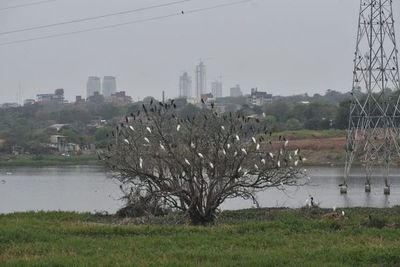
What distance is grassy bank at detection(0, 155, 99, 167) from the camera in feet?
389

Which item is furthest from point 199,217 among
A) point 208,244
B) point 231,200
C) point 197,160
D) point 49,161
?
point 49,161

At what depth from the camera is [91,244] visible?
1641 centimetres

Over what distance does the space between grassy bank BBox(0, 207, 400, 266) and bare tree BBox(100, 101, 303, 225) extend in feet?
11.0

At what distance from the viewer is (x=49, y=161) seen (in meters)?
120

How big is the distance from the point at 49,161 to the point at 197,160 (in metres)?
99.1

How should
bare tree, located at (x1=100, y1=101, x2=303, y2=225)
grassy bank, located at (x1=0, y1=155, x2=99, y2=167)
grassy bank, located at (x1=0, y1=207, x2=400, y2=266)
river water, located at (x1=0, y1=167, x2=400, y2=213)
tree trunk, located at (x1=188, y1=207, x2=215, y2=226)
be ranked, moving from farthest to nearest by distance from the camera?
grassy bank, located at (x1=0, y1=155, x2=99, y2=167), river water, located at (x1=0, y1=167, x2=400, y2=213), bare tree, located at (x1=100, y1=101, x2=303, y2=225), tree trunk, located at (x1=188, y1=207, x2=215, y2=226), grassy bank, located at (x1=0, y1=207, x2=400, y2=266)

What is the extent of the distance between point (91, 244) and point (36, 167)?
10371 cm

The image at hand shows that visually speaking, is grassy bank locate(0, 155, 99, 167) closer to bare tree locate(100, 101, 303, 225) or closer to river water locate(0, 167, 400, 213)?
river water locate(0, 167, 400, 213)

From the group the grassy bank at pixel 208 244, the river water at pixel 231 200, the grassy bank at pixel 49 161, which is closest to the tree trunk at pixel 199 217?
the grassy bank at pixel 208 244

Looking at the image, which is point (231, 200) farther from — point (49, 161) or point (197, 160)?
point (49, 161)

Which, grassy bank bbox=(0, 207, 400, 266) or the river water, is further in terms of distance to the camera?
the river water

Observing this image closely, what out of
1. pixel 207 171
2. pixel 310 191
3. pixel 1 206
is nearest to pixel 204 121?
pixel 207 171

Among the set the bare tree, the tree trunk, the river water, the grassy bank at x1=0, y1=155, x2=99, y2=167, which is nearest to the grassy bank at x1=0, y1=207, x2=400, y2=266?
the bare tree

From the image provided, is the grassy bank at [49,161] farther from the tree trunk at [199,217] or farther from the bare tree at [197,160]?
the tree trunk at [199,217]
